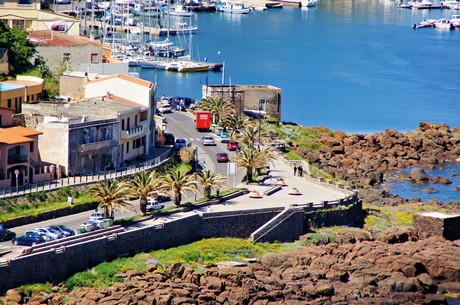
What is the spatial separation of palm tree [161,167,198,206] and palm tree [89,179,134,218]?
2.83 metres

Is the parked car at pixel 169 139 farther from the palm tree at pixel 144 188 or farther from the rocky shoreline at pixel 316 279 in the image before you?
the rocky shoreline at pixel 316 279

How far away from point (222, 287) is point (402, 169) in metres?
50.5

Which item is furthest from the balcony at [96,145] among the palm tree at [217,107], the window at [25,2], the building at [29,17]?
the window at [25,2]

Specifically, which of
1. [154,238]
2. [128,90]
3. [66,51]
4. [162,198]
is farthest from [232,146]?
[154,238]

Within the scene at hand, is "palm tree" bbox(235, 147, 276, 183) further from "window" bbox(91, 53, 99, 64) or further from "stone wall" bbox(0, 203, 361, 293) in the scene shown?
"window" bbox(91, 53, 99, 64)

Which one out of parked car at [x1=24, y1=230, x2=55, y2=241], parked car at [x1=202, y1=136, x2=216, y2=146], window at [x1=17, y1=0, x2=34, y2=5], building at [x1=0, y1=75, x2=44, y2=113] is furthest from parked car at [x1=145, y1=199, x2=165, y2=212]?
window at [x1=17, y1=0, x2=34, y2=5]

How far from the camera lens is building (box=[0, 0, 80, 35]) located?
10831 cm

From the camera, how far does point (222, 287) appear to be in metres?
61.8

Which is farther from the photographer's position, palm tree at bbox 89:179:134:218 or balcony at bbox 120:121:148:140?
balcony at bbox 120:121:148:140

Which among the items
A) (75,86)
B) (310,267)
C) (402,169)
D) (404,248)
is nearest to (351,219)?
(404,248)

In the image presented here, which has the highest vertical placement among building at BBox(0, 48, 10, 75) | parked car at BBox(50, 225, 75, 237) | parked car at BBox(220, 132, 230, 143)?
building at BBox(0, 48, 10, 75)

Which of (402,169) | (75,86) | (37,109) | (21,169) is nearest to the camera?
(21,169)

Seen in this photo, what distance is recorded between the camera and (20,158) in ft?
232

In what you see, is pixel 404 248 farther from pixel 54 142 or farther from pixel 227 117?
pixel 227 117
